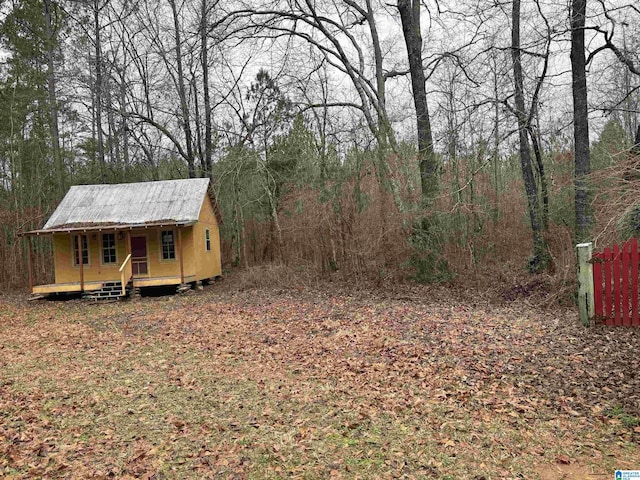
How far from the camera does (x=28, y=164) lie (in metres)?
21.1

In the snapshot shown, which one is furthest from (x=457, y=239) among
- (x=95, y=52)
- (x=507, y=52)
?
(x=95, y=52)

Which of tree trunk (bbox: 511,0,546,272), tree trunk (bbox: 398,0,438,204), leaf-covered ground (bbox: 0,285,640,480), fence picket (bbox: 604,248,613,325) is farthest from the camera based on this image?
tree trunk (bbox: 398,0,438,204)

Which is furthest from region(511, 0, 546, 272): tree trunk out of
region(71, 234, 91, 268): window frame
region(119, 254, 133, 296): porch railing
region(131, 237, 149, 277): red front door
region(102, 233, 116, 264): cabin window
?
region(71, 234, 91, 268): window frame

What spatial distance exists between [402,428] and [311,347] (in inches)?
133

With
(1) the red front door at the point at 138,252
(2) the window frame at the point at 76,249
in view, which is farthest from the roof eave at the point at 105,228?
(1) the red front door at the point at 138,252

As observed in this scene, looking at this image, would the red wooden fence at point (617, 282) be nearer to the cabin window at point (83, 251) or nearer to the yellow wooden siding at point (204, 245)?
the yellow wooden siding at point (204, 245)

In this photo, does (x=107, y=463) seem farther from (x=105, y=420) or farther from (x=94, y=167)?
(x=94, y=167)

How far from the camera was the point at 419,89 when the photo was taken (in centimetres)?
1373

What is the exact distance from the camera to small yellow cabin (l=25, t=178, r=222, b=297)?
15742 mm

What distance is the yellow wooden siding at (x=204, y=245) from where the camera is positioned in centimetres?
1708

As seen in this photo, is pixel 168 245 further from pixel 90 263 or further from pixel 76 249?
pixel 76 249

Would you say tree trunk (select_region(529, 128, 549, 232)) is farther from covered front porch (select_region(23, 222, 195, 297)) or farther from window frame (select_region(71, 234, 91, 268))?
window frame (select_region(71, 234, 91, 268))

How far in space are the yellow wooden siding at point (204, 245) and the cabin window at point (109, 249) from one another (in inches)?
117

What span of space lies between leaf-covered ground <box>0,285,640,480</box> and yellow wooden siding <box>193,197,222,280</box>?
7645 millimetres
